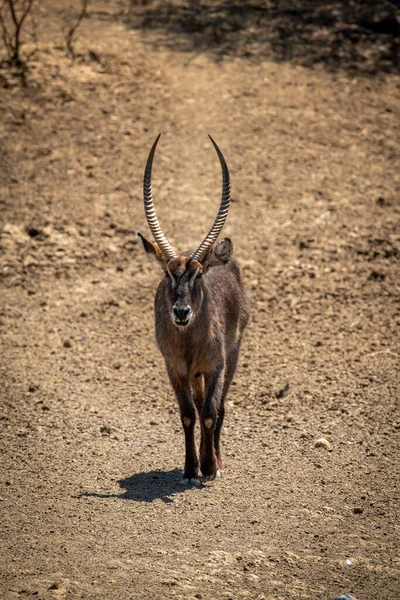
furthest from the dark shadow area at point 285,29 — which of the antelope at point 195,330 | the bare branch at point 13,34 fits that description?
the antelope at point 195,330

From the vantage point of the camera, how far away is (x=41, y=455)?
336 inches

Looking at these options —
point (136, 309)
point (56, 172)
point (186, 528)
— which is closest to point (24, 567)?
point (186, 528)

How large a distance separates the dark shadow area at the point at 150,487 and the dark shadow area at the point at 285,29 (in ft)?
34.7

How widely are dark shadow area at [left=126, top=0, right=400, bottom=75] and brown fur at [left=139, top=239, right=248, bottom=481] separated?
950cm

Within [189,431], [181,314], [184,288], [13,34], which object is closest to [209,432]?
[189,431]

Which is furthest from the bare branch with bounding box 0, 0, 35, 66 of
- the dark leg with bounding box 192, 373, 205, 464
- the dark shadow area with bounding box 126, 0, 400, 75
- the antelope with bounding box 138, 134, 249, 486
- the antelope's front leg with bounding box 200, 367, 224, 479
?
the antelope's front leg with bounding box 200, 367, 224, 479

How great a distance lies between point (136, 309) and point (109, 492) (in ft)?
14.1

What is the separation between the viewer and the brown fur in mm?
8000

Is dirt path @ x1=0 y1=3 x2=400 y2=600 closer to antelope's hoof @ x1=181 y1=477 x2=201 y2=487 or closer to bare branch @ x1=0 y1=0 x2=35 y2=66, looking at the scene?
antelope's hoof @ x1=181 y1=477 x2=201 y2=487

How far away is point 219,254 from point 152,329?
3.41 m

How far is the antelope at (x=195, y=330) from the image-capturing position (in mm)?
8000

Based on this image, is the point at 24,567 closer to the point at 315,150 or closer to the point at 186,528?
the point at 186,528

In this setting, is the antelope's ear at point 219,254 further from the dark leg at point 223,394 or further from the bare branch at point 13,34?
the bare branch at point 13,34

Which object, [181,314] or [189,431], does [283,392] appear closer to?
[189,431]
